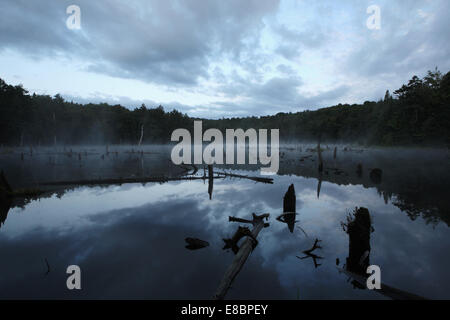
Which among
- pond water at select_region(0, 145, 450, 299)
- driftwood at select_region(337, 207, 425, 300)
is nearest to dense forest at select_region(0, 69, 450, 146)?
pond water at select_region(0, 145, 450, 299)

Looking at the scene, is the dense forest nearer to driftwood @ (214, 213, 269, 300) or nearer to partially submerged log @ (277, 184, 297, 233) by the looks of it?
partially submerged log @ (277, 184, 297, 233)


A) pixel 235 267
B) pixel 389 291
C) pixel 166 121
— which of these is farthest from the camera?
pixel 166 121

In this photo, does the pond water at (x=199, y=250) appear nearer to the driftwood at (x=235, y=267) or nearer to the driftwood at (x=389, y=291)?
the driftwood at (x=389, y=291)

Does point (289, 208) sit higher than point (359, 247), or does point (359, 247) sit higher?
point (359, 247)

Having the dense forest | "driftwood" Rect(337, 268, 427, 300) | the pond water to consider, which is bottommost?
the pond water

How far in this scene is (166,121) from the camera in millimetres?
155000

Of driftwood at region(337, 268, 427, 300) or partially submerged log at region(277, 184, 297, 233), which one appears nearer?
driftwood at region(337, 268, 427, 300)

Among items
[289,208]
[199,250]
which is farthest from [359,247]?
[289,208]

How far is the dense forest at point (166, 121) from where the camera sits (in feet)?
233

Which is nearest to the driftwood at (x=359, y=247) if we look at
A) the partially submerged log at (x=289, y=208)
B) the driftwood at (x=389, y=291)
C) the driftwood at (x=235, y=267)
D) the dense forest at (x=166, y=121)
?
the driftwood at (x=389, y=291)

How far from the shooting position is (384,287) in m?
5.62

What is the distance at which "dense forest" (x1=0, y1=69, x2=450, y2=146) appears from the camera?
70875mm

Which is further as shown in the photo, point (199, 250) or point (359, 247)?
point (199, 250)

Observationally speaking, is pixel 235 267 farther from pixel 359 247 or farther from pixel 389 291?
pixel 389 291
